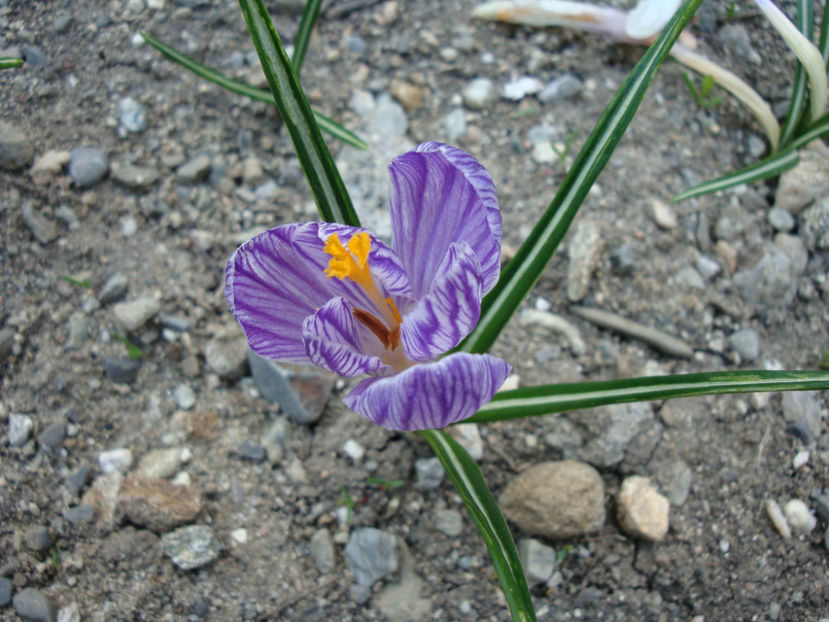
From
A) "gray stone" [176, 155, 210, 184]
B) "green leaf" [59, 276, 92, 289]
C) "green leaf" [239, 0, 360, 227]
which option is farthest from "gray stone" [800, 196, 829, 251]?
"green leaf" [59, 276, 92, 289]

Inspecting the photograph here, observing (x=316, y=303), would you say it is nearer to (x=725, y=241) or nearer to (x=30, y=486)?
(x=30, y=486)

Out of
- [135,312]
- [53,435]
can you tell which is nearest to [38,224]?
[135,312]

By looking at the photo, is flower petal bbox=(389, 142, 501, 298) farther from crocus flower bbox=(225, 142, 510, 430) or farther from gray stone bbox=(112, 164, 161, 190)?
gray stone bbox=(112, 164, 161, 190)

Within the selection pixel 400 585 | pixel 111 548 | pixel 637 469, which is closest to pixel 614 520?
pixel 637 469

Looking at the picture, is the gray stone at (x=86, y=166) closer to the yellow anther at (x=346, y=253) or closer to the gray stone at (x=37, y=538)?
the gray stone at (x=37, y=538)

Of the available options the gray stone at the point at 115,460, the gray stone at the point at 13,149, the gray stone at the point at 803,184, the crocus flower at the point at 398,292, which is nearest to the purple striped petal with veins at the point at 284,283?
the crocus flower at the point at 398,292
